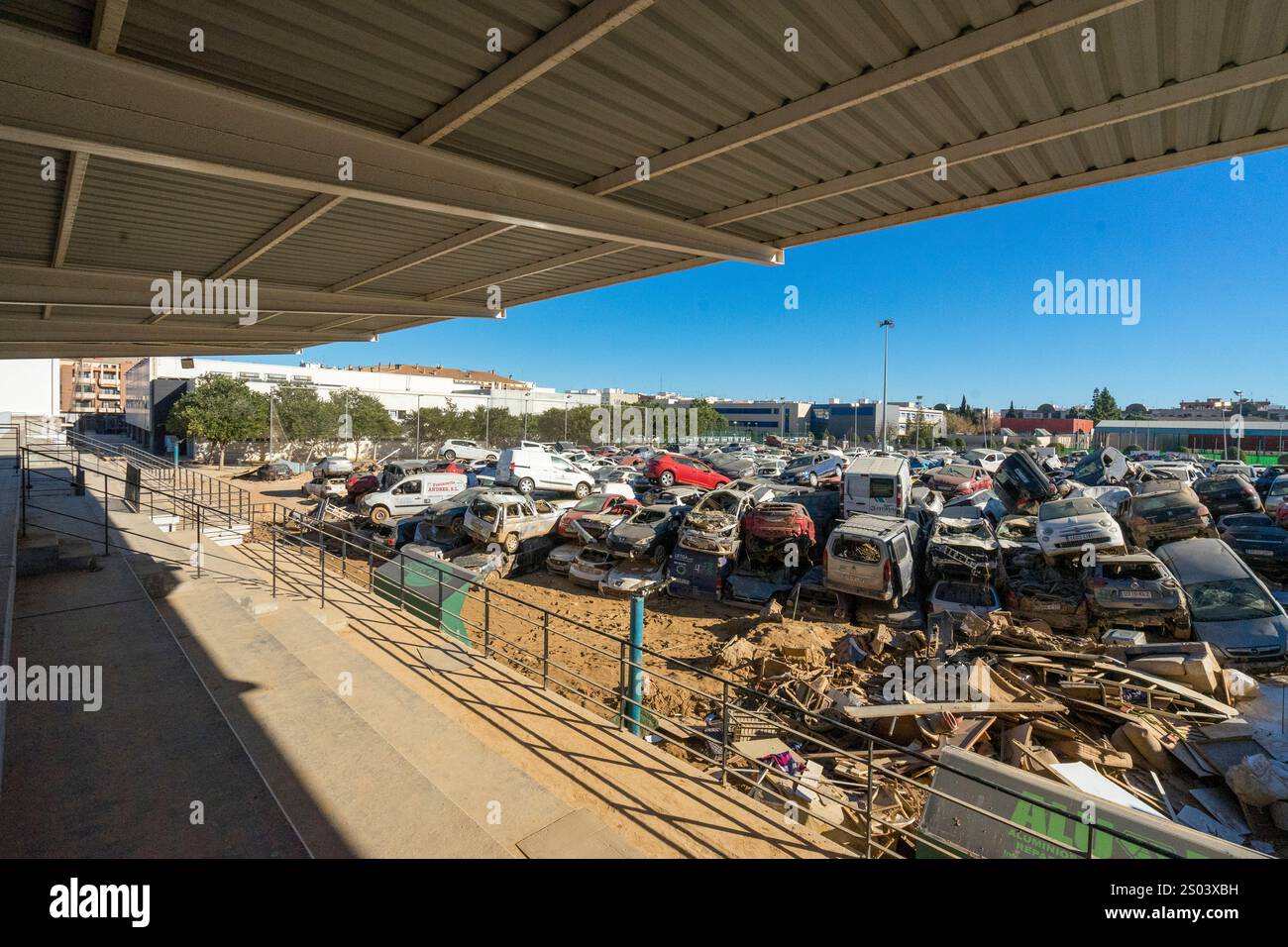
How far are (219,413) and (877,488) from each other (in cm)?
3980

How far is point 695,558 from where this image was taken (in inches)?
469

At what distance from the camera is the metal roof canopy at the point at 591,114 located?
3.38 m

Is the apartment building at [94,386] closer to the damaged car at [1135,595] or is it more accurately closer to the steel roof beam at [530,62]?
the steel roof beam at [530,62]

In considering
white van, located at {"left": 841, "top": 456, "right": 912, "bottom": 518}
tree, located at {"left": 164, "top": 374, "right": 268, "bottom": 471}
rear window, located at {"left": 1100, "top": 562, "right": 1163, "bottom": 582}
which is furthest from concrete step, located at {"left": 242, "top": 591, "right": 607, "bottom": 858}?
tree, located at {"left": 164, "top": 374, "right": 268, "bottom": 471}

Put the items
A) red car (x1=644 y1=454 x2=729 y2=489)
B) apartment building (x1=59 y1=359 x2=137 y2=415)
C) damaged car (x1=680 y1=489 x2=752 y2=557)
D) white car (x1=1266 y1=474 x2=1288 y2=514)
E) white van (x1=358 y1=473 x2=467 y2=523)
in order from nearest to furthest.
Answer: damaged car (x1=680 y1=489 x2=752 y2=557) < white car (x1=1266 y1=474 x2=1288 y2=514) < white van (x1=358 y1=473 x2=467 y2=523) < red car (x1=644 y1=454 x2=729 y2=489) < apartment building (x1=59 y1=359 x2=137 y2=415)

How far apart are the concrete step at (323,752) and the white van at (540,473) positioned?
1411 centimetres

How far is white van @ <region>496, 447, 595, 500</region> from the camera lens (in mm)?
21781

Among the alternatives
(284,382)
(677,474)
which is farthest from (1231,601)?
(284,382)

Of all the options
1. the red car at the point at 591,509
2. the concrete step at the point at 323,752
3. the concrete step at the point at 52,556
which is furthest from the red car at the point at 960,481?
the concrete step at the point at 52,556

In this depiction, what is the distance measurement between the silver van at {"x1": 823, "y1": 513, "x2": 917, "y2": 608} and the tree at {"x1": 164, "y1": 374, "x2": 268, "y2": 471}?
4039cm

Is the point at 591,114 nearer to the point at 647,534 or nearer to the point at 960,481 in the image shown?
the point at 647,534

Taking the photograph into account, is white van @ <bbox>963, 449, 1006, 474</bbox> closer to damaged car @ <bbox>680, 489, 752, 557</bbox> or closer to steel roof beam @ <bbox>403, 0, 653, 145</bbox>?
damaged car @ <bbox>680, 489, 752, 557</bbox>

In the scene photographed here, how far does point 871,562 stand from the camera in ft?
32.9
